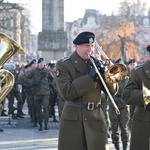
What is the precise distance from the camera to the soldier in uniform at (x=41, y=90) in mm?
12625

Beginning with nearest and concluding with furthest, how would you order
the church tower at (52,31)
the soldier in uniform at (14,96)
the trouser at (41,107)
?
the trouser at (41,107)
the soldier in uniform at (14,96)
the church tower at (52,31)

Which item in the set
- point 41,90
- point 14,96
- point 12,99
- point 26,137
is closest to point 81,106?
point 26,137

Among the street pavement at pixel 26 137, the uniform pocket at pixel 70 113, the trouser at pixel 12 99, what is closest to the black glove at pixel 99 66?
the uniform pocket at pixel 70 113

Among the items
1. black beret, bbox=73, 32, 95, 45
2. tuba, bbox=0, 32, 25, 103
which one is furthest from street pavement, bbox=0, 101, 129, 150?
black beret, bbox=73, 32, 95, 45

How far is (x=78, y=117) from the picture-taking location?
5.64 m

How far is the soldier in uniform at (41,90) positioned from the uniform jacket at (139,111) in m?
6.68

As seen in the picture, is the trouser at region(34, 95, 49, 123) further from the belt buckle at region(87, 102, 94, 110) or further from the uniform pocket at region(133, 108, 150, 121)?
the belt buckle at region(87, 102, 94, 110)

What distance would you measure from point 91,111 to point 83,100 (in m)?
0.17

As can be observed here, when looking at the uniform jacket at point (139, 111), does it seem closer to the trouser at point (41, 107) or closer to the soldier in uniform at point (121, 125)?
the soldier in uniform at point (121, 125)

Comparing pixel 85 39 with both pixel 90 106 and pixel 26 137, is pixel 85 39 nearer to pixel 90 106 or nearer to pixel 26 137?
pixel 90 106

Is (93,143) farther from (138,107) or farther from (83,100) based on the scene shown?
(138,107)

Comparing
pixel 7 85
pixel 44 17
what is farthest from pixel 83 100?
pixel 44 17

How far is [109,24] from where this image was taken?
62.2 meters

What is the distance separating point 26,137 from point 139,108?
598cm
